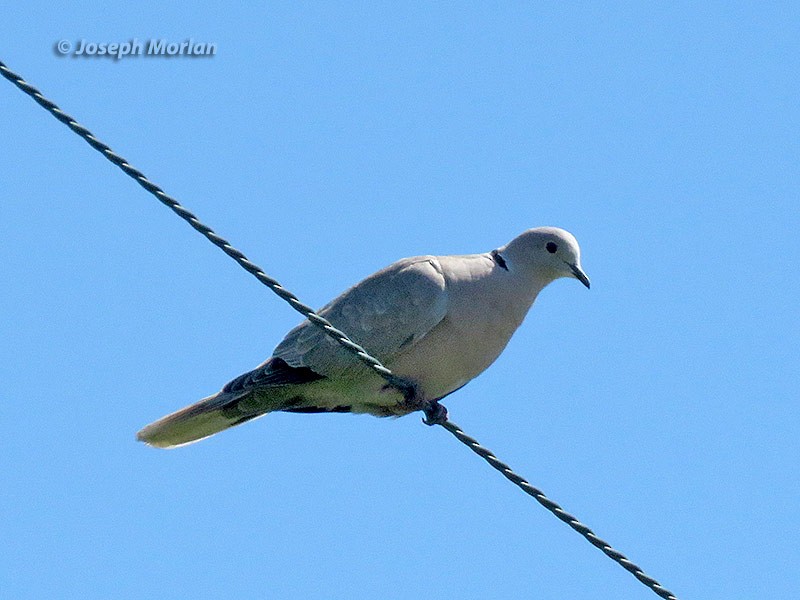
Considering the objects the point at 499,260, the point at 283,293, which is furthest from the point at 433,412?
the point at 283,293

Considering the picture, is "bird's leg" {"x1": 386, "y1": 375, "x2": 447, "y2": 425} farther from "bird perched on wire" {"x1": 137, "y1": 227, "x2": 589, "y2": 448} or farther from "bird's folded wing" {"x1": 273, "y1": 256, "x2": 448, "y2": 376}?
"bird's folded wing" {"x1": 273, "y1": 256, "x2": 448, "y2": 376}

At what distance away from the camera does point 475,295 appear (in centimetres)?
609

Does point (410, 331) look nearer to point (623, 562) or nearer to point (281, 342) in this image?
point (281, 342)

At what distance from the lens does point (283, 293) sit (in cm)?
391

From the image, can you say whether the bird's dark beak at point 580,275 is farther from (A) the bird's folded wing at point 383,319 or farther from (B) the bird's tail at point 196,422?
(B) the bird's tail at point 196,422

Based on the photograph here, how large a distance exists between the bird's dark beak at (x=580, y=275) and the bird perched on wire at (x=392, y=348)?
29 centimetres

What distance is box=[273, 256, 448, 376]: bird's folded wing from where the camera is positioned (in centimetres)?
598

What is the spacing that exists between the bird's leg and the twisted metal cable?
4.03 feet

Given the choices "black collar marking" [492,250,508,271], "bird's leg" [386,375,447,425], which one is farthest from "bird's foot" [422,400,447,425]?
"black collar marking" [492,250,508,271]

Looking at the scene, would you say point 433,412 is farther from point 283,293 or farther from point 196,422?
point 283,293

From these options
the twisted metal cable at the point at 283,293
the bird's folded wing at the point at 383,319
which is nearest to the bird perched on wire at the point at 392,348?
the bird's folded wing at the point at 383,319

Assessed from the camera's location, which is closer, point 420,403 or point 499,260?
point 420,403

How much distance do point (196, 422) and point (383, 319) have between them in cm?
99

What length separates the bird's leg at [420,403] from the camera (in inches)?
225
